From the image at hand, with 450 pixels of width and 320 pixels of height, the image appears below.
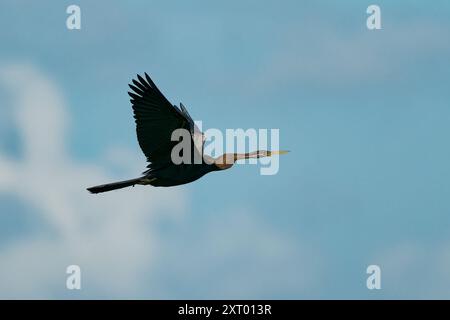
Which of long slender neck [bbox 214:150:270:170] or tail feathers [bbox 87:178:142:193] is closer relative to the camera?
tail feathers [bbox 87:178:142:193]

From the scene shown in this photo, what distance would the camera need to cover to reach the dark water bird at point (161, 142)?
307 ft

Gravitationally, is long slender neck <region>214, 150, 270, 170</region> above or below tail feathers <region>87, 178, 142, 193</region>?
above

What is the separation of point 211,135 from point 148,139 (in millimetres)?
1635

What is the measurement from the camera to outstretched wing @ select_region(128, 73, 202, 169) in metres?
93.5

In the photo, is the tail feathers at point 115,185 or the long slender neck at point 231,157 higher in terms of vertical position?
the long slender neck at point 231,157

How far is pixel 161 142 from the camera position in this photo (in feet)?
308

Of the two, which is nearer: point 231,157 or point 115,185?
point 115,185

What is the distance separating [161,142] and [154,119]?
621 millimetres
